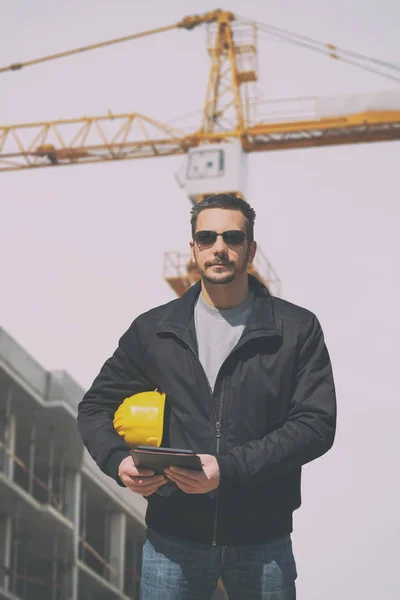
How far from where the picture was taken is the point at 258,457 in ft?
12.6

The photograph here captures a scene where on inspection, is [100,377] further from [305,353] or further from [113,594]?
[113,594]

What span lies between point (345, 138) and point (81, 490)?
2052 centimetres

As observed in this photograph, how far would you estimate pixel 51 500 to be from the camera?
34.6 meters

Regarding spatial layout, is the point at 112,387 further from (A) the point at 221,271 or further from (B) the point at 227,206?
(B) the point at 227,206

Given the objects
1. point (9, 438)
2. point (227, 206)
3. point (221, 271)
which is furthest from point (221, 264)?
point (9, 438)

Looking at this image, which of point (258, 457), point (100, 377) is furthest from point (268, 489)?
point (100, 377)

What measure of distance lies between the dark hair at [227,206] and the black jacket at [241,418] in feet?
Result: 1.18

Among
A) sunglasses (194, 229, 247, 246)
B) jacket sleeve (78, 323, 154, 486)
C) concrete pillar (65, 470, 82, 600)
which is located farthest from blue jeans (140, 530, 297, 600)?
concrete pillar (65, 470, 82, 600)

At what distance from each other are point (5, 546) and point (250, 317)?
27.9 meters

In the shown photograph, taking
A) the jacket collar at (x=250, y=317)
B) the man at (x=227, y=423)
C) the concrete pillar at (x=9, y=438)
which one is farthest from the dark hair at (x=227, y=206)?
the concrete pillar at (x=9, y=438)

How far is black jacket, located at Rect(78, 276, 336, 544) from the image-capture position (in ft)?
12.9

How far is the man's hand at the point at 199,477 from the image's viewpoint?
3.77 m

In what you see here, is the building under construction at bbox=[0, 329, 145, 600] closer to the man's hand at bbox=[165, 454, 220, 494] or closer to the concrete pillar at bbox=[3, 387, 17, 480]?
the concrete pillar at bbox=[3, 387, 17, 480]

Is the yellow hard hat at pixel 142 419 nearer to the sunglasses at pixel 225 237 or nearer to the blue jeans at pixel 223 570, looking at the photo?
the blue jeans at pixel 223 570
